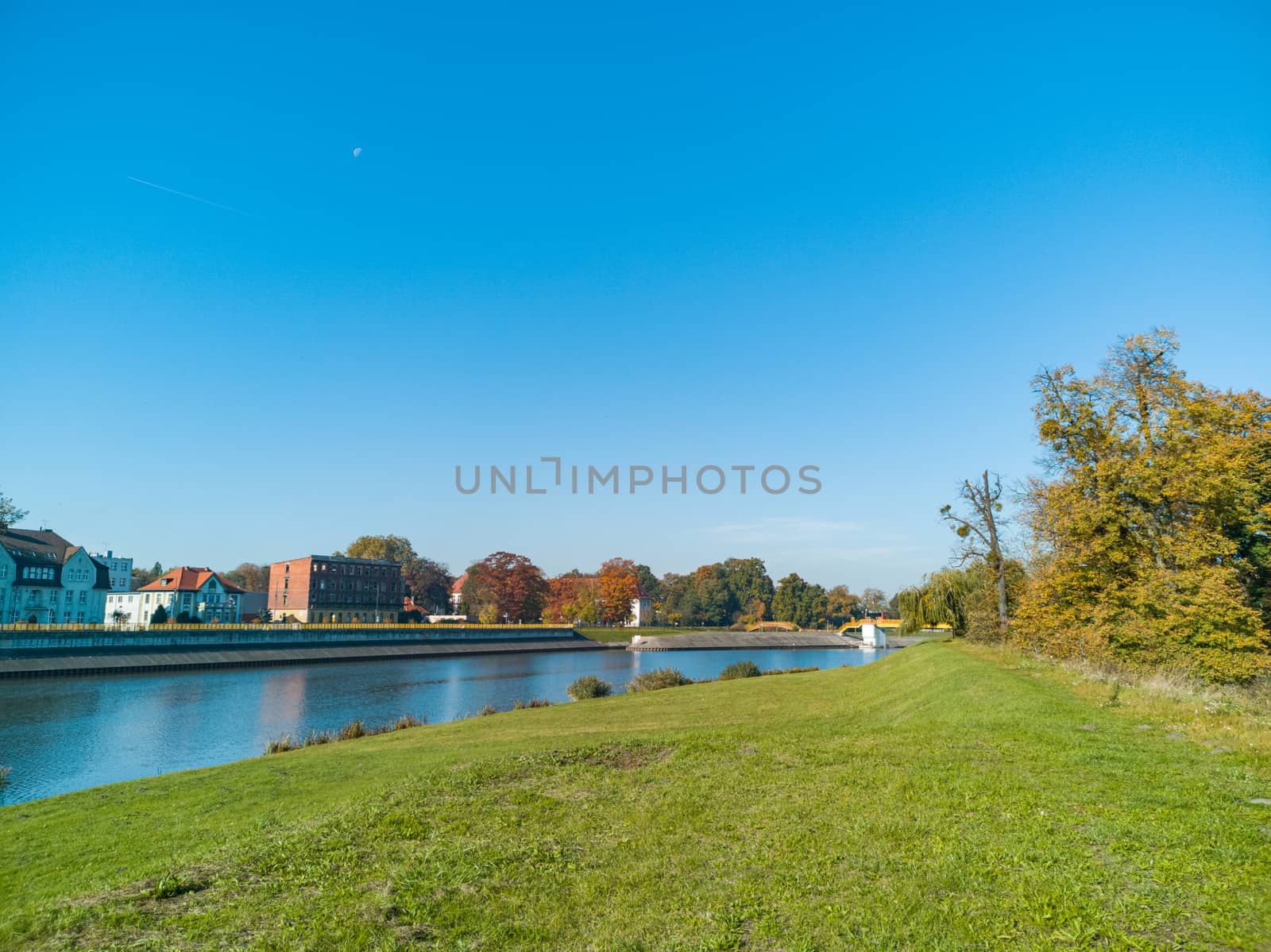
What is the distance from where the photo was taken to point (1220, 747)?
10.2 m

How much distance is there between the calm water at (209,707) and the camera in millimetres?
22531

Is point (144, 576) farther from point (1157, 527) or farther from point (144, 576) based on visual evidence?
point (1157, 527)

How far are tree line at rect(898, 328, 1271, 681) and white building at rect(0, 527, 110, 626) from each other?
86.3 metres

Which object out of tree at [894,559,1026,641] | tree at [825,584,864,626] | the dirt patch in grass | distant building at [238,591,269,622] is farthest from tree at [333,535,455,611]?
the dirt patch in grass

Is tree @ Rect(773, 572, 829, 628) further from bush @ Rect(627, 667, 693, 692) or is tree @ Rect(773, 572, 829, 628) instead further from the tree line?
the tree line

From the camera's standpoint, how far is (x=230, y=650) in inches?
2359

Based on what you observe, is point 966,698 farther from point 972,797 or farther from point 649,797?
point 649,797

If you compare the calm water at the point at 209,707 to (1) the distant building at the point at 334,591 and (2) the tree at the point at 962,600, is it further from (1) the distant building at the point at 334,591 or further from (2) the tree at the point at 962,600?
(1) the distant building at the point at 334,591

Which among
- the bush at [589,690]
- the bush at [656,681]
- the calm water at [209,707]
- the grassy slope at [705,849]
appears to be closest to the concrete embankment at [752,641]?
the calm water at [209,707]

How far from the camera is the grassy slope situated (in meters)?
6.11

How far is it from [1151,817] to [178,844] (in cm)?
1191

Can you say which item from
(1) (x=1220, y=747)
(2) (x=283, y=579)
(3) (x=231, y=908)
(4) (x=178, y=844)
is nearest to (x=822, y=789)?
(1) (x=1220, y=747)

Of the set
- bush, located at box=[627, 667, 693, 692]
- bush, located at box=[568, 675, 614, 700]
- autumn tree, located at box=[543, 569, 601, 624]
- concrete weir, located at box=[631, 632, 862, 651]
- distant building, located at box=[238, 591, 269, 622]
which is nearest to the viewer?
bush, located at box=[568, 675, 614, 700]

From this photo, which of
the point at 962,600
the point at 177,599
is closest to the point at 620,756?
the point at 962,600
